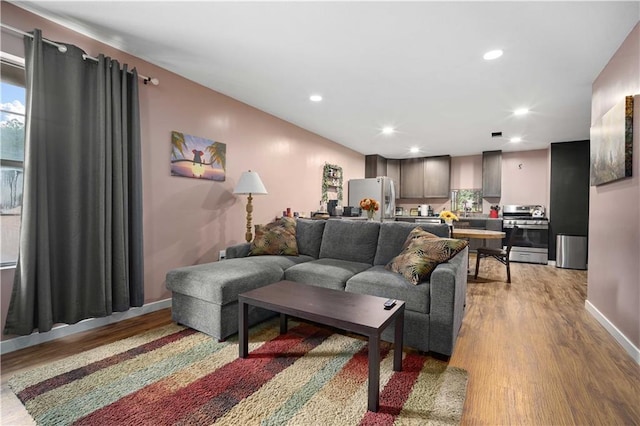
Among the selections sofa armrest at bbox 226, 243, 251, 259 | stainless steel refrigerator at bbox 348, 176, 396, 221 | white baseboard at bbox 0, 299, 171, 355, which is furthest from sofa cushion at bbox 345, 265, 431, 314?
stainless steel refrigerator at bbox 348, 176, 396, 221

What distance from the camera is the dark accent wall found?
523 cm

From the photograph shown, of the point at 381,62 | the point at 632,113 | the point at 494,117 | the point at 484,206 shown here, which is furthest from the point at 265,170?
the point at 484,206

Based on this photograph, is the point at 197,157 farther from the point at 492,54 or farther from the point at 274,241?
the point at 492,54

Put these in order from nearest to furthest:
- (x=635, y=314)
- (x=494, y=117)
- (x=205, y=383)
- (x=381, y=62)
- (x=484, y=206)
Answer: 1. (x=205, y=383)
2. (x=635, y=314)
3. (x=381, y=62)
4. (x=494, y=117)
5. (x=484, y=206)

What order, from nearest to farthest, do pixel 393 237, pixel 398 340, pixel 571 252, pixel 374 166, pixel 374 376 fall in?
pixel 374 376
pixel 398 340
pixel 393 237
pixel 571 252
pixel 374 166

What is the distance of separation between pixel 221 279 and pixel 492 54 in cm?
289

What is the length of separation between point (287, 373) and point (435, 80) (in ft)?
9.79

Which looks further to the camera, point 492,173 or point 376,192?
point 492,173

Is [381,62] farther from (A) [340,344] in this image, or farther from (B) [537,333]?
(B) [537,333]

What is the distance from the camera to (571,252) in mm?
5160

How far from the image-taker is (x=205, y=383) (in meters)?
1.64

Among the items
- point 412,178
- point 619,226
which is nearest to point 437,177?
point 412,178

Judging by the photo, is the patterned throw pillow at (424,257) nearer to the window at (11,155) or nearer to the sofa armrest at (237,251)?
the sofa armrest at (237,251)

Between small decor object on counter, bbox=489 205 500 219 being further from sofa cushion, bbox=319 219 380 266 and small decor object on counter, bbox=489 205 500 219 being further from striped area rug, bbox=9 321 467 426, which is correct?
striped area rug, bbox=9 321 467 426
